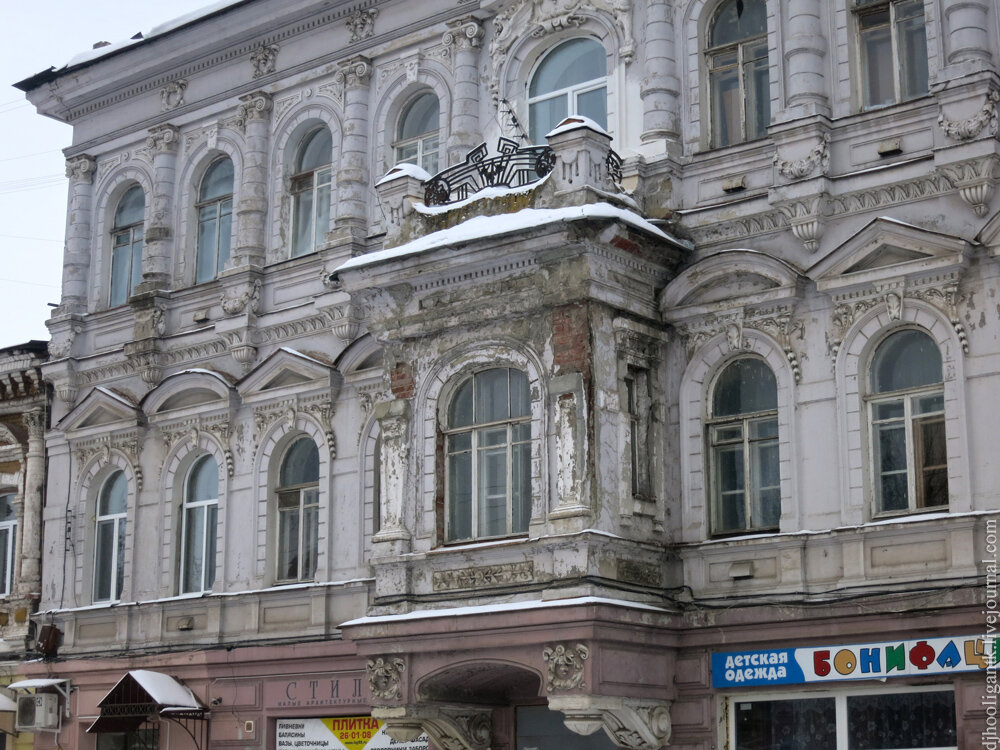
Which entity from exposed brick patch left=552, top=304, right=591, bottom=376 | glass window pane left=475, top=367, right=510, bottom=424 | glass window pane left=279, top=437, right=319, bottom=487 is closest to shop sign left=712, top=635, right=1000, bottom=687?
exposed brick patch left=552, top=304, right=591, bottom=376

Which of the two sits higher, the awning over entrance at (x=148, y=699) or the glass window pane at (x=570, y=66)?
the glass window pane at (x=570, y=66)

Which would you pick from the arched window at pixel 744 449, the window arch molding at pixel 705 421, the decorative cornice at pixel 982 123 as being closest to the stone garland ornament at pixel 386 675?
the window arch molding at pixel 705 421

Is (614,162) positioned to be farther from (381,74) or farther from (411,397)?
(381,74)

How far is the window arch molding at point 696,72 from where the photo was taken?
16.3 metres

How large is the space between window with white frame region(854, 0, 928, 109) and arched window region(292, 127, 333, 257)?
23.5 feet

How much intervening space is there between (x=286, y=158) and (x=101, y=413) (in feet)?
13.8

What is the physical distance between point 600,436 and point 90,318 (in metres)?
9.59

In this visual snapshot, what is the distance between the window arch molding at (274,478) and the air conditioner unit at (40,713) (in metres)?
3.56

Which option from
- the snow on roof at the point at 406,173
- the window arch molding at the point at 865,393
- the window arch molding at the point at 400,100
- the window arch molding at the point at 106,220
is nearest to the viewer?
the window arch molding at the point at 865,393

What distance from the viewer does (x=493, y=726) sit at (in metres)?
16.3

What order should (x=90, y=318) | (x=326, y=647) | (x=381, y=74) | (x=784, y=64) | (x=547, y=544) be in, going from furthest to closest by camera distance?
1. (x=90, y=318)
2. (x=381, y=74)
3. (x=326, y=647)
4. (x=784, y=64)
5. (x=547, y=544)

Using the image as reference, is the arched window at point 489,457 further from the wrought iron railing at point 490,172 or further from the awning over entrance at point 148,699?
the awning over entrance at point 148,699

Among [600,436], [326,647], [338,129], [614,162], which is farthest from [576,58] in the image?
[326,647]

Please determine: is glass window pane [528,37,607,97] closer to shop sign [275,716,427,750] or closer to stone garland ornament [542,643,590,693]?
stone garland ornament [542,643,590,693]
